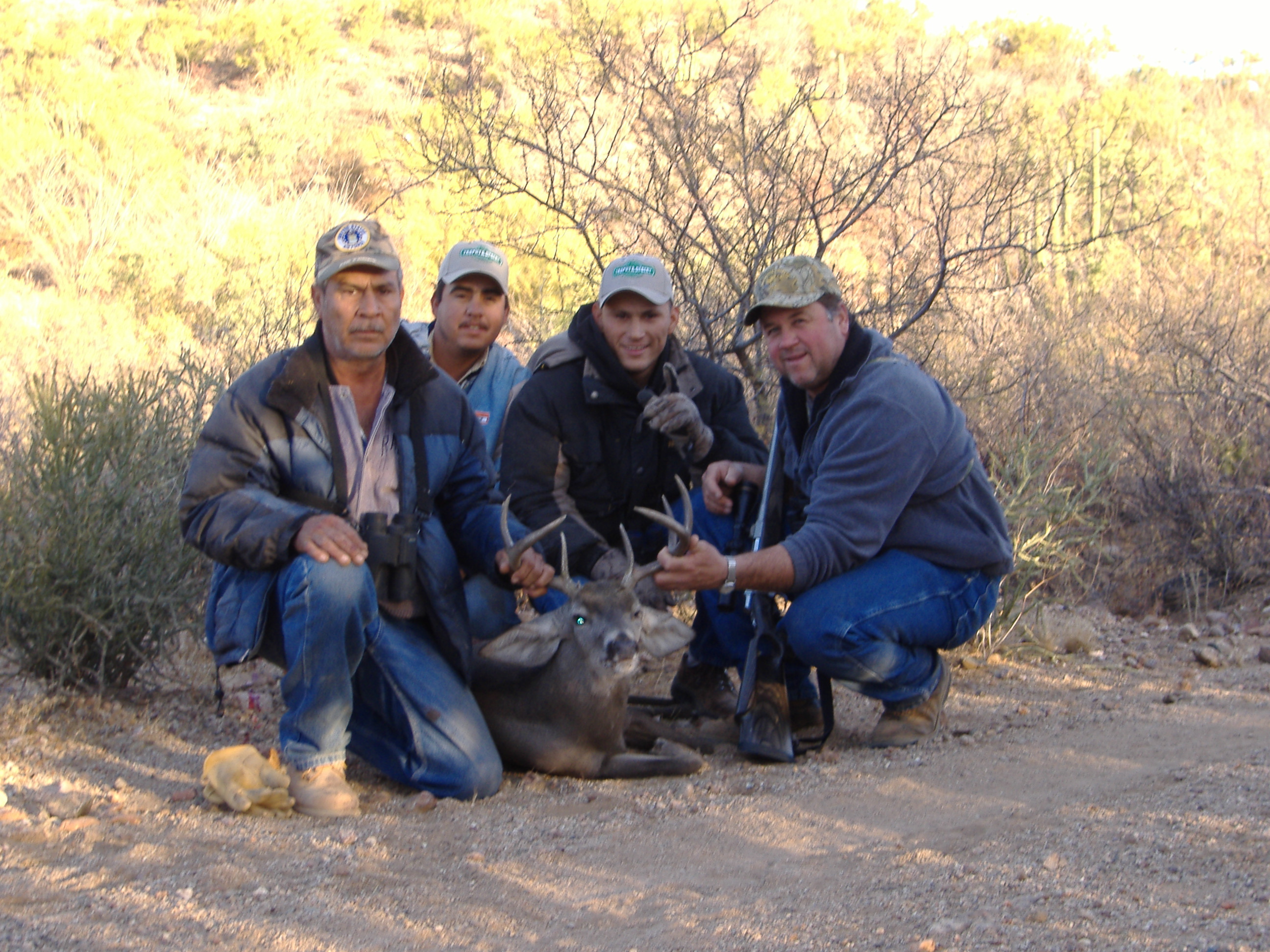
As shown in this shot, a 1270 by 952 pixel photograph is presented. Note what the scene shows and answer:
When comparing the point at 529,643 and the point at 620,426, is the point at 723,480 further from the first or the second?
the point at 529,643

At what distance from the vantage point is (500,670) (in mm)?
5484


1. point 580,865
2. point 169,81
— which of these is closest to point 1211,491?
point 580,865

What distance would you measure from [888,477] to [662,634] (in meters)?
1.15

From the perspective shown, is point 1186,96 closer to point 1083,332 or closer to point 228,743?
point 1083,332

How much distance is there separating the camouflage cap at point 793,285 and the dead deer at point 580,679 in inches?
37.4

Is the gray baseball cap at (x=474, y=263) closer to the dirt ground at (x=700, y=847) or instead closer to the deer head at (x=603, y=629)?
the deer head at (x=603, y=629)

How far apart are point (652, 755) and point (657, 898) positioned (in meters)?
1.68

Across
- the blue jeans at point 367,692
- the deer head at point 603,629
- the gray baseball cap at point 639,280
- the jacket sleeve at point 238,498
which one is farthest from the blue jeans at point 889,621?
the jacket sleeve at point 238,498

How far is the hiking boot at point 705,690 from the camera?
20.2ft

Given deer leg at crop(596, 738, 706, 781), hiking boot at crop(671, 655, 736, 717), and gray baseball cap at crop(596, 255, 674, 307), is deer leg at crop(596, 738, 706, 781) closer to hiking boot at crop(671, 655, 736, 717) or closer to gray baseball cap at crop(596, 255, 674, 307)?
hiking boot at crop(671, 655, 736, 717)

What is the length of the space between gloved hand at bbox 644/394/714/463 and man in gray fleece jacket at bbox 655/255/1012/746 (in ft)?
1.81

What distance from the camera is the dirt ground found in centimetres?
333

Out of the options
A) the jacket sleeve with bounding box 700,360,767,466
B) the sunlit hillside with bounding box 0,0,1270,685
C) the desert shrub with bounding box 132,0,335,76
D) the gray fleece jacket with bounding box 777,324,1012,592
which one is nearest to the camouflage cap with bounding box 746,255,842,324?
the gray fleece jacket with bounding box 777,324,1012,592

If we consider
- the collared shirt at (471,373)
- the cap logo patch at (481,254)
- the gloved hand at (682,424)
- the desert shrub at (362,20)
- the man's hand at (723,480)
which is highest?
the desert shrub at (362,20)
